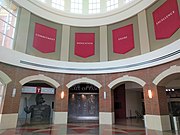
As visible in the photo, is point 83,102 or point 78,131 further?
point 83,102

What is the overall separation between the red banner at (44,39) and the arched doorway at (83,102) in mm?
4987

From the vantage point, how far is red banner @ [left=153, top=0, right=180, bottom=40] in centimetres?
837

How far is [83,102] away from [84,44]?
6173mm

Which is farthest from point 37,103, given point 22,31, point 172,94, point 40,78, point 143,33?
point 172,94

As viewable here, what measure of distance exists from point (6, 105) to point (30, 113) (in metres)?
5.47

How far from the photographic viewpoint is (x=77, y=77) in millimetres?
11641

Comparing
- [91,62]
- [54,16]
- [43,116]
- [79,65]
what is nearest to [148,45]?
[91,62]

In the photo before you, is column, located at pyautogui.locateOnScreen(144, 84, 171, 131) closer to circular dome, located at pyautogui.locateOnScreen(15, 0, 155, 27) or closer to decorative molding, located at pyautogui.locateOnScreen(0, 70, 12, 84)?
circular dome, located at pyautogui.locateOnScreen(15, 0, 155, 27)

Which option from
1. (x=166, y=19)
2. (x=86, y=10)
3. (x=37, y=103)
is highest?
(x=86, y=10)

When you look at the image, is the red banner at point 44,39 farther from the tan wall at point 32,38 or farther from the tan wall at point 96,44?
the tan wall at point 96,44

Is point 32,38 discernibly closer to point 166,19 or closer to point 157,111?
point 166,19

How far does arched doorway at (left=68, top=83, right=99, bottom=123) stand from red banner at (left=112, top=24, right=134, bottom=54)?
508cm

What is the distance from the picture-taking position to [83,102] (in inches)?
595

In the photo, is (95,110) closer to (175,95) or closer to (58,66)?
(58,66)
